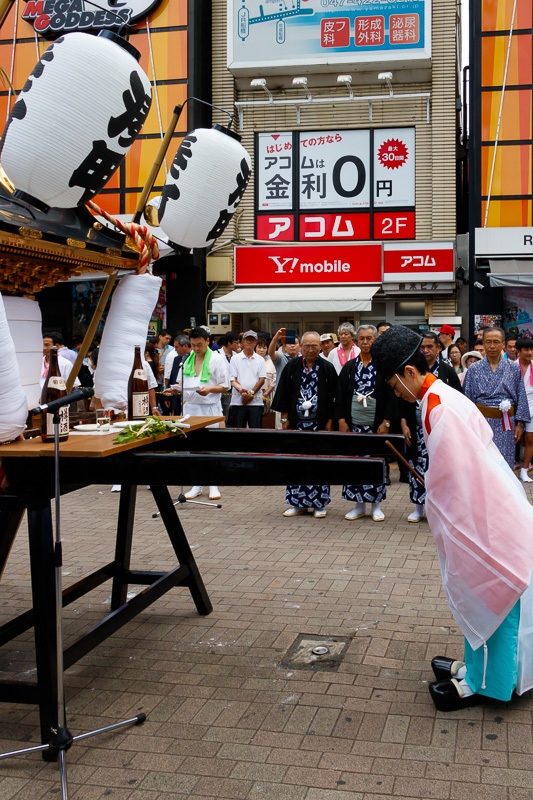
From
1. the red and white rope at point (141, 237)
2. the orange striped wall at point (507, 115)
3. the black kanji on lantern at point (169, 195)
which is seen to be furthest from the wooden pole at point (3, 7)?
the orange striped wall at point (507, 115)

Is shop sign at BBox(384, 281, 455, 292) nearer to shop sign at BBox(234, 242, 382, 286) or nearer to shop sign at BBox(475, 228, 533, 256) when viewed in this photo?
shop sign at BBox(234, 242, 382, 286)

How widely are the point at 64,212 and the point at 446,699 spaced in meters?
3.11

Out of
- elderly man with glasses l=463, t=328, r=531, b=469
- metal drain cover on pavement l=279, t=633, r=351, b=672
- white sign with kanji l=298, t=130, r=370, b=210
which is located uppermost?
white sign with kanji l=298, t=130, r=370, b=210

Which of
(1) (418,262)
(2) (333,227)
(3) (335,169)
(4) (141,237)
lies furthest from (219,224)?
(3) (335,169)

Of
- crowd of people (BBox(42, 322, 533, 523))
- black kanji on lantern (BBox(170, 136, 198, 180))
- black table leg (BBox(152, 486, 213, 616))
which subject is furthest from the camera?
crowd of people (BBox(42, 322, 533, 523))

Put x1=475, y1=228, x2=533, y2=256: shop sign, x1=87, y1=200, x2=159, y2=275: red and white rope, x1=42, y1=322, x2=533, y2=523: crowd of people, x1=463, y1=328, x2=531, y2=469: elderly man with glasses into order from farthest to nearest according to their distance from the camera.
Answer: x1=475, y1=228, x2=533, y2=256: shop sign, x1=463, y1=328, x2=531, y2=469: elderly man with glasses, x1=42, y1=322, x2=533, y2=523: crowd of people, x1=87, y1=200, x2=159, y2=275: red and white rope

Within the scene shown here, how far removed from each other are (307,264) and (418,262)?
8.25 feet

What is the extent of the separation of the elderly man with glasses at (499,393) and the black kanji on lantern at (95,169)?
5.36 metres

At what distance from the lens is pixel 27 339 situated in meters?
3.92

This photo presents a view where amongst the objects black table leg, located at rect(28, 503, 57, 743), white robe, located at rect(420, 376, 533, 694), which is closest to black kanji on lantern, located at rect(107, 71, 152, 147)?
black table leg, located at rect(28, 503, 57, 743)

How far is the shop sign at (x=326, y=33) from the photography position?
16.7 m

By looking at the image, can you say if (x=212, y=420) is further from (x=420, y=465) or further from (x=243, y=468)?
(x=420, y=465)

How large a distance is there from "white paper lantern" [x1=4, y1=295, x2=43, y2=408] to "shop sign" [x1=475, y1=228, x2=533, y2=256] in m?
14.2

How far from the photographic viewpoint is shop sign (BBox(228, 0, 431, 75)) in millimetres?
16672
